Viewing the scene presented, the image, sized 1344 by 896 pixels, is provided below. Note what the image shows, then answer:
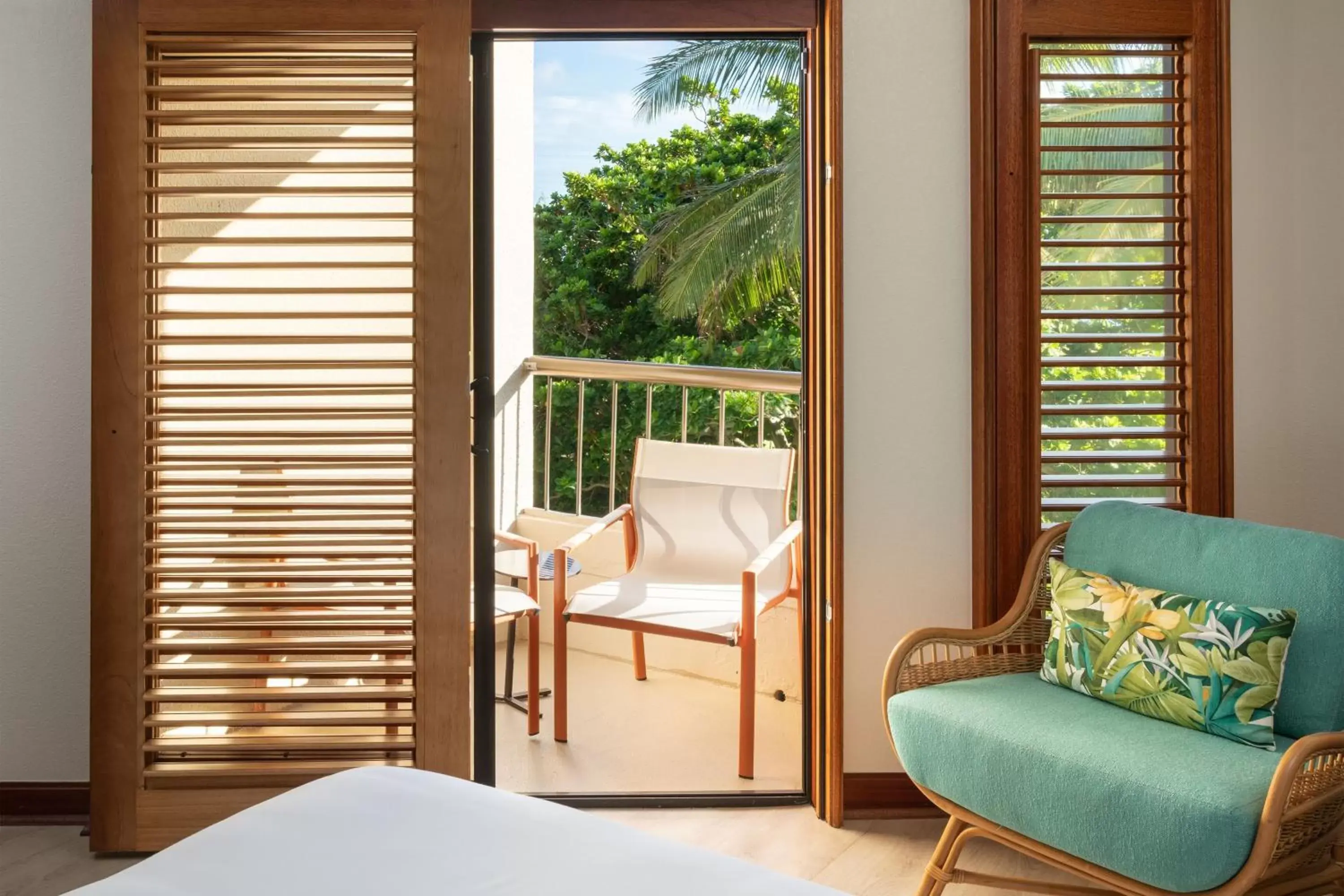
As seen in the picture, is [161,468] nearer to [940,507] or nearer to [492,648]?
[492,648]

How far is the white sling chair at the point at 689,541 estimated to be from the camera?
3.28m

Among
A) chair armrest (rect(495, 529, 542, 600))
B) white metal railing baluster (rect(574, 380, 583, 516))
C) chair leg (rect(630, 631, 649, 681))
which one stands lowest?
chair leg (rect(630, 631, 649, 681))

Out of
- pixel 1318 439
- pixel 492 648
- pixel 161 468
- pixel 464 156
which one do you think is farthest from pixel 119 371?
pixel 1318 439

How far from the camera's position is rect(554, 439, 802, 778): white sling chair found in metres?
3.28

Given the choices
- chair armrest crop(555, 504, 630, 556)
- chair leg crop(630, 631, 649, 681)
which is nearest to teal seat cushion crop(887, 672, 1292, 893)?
chair armrest crop(555, 504, 630, 556)

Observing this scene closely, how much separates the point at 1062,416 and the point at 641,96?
242 centimetres

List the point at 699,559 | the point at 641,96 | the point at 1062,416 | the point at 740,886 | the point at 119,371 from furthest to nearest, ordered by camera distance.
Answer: the point at 641,96 → the point at 699,559 → the point at 1062,416 → the point at 119,371 → the point at 740,886

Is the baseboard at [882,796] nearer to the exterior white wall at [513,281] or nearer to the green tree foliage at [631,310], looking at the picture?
the green tree foliage at [631,310]

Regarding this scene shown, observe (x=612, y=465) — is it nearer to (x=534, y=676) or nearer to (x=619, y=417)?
(x=619, y=417)

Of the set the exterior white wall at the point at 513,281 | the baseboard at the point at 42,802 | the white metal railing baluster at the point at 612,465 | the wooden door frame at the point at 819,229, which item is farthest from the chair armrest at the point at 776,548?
the baseboard at the point at 42,802

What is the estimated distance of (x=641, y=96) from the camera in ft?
14.0

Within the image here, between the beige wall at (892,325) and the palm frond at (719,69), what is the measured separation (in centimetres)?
163

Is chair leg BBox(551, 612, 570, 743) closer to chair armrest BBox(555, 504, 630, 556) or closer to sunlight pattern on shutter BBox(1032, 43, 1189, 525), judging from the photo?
chair armrest BBox(555, 504, 630, 556)

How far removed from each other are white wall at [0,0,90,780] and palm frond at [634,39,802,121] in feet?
7.22
